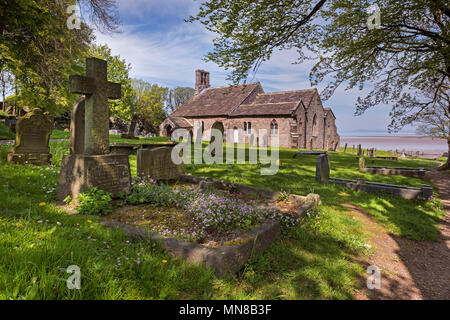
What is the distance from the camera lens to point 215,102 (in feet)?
122

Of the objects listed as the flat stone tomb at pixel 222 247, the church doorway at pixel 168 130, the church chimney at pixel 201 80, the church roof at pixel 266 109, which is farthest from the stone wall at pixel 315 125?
the flat stone tomb at pixel 222 247

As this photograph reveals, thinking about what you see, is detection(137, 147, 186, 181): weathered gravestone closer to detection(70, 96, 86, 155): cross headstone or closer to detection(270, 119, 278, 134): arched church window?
detection(70, 96, 86, 155): cross headstone

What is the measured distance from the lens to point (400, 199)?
24.1ft

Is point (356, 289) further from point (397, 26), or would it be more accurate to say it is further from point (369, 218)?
point (397, 26)

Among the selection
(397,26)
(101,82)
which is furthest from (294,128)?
(101,82)

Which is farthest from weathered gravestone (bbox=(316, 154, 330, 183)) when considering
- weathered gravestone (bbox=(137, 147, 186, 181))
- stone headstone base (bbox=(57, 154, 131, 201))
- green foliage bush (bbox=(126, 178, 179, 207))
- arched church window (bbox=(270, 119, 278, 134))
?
arched church window (bbox=(270, 119, 278, 134))

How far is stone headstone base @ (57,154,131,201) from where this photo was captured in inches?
180

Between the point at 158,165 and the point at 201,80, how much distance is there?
3897cm

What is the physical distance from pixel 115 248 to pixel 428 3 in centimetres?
876

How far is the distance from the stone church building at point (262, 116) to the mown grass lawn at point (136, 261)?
26331mm

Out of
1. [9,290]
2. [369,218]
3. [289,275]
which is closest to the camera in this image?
[9,290]

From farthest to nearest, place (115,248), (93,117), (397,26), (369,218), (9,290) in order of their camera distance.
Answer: (397,26) → (369,218) → (93,117) → (115,248) → (9,290)

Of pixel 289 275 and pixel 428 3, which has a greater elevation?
pixel 428 3
